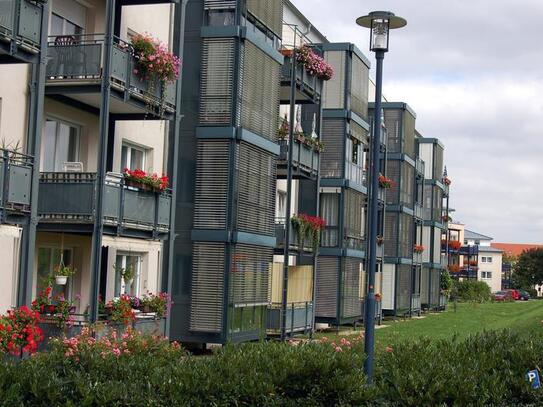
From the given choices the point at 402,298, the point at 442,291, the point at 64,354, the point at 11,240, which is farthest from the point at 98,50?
the point at 442,291

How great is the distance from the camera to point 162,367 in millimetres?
8562

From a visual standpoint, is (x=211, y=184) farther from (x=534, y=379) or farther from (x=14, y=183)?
(x=534, y=379)

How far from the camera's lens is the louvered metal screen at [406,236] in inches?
1971

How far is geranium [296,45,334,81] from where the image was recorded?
98.5 feet

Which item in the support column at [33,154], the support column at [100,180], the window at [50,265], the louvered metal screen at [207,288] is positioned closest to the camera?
the support column at [33,154]

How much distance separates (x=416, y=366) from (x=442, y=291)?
5843 cm

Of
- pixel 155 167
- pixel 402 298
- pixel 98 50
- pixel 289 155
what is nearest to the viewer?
pixel 98 50

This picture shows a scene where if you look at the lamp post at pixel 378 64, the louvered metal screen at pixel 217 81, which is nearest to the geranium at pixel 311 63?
the louvered metal screen at pixel 217 81

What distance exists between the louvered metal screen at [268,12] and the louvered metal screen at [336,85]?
345 inches

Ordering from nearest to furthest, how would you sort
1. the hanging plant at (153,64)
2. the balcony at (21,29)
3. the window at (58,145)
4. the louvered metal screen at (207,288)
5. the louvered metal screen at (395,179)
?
the balcony at (21,29) → the window at (58,145) → the hanging plant at (153,64) → the louvered metal screen at (207,288) → the louvered metal screen at (395,179)

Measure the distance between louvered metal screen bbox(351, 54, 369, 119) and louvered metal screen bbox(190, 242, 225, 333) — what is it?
47.9ft

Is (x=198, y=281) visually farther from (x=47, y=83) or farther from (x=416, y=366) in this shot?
(x=416, y=366)

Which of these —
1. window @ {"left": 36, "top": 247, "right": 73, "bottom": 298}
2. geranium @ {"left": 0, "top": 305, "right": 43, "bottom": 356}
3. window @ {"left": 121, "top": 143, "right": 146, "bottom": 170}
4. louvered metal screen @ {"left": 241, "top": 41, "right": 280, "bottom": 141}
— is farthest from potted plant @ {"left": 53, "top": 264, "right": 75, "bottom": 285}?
louvered metal screen @ {"left": 241, "top": 41, "right": 280, "bottom": 141}

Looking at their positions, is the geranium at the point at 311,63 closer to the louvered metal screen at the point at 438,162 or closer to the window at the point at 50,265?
the window at the point at 50,265
